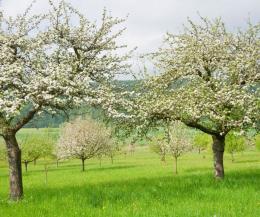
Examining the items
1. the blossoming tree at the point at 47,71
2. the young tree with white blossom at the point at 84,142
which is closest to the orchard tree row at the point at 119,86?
the blossoming tree at the point at 47,71

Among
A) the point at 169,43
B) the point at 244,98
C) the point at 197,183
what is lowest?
the point at 197,183

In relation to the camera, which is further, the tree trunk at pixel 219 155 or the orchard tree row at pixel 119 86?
the tree trunk at pixel 219 155

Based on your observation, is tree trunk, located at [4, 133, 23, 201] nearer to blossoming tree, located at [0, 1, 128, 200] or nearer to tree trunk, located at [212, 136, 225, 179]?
blossoming tree, located at [0, 1, 128, 200]

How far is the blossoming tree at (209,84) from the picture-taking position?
23.9m

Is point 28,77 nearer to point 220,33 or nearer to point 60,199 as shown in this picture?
point 60,199

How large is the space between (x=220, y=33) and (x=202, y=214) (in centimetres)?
1659

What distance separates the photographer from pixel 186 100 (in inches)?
985

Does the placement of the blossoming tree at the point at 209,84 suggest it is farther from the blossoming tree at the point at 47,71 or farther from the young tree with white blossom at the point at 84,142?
the young tree with white blossom at the point at 84,142

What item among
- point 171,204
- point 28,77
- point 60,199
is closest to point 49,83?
point 28,77

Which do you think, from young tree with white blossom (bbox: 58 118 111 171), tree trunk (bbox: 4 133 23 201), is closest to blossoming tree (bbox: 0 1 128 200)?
tree trunk (bbox: 4 133 23 201)

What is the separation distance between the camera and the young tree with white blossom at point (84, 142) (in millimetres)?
77688

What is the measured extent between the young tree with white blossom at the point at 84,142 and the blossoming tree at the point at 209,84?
4652cm

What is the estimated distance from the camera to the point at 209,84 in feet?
85.0

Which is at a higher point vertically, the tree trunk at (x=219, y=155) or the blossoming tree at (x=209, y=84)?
the blossoming tree at (x=209, y=84)
